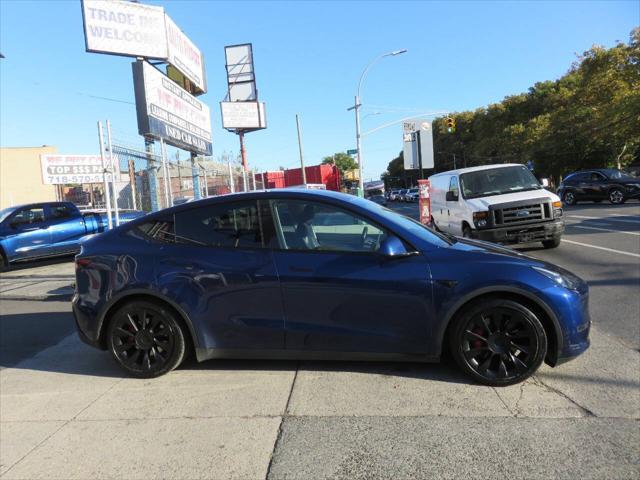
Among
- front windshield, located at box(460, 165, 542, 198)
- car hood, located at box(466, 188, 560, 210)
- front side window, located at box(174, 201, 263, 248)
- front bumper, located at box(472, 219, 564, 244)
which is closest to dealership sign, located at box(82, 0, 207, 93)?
front windshield, located at box(460, 165, 542, 198)

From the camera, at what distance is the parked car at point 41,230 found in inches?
467

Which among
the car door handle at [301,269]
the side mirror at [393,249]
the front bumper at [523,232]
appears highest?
the side mirror at [393,249]

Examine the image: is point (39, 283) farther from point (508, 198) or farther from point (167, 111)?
point (508, 198)

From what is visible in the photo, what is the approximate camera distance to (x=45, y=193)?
49188 mm

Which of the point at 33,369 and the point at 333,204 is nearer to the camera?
the point at 333,204

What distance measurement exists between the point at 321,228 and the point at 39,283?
7.67 meters

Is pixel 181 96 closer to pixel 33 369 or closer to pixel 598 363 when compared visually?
pixel 33 369

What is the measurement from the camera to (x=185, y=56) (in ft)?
60.6

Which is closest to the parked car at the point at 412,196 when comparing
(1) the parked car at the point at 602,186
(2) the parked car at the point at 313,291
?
(1) the parked car at the point at 602,186

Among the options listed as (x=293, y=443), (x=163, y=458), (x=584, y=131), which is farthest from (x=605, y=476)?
(x=584, y=131)

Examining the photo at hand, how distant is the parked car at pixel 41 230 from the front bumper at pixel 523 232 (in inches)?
334

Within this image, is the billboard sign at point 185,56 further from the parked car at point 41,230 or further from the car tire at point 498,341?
the car tire at point 498,341

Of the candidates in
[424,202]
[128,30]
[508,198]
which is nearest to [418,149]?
[424,202]

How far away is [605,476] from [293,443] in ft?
5.75
